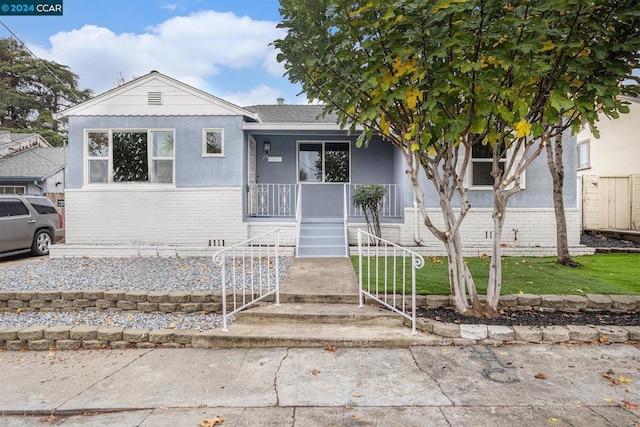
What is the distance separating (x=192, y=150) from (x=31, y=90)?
103 ft

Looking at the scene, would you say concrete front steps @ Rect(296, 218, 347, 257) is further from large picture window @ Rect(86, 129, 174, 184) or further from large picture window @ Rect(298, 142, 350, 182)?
large picture window @ Rect(86, 129, 174, 184)

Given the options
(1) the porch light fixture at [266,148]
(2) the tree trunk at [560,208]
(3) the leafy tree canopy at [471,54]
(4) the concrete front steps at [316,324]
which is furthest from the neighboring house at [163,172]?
(3) the leafy tree canopy at [471,54]

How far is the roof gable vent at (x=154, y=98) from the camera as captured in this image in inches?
356

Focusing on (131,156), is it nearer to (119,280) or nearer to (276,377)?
(119,280)

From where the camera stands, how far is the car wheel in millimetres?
9445

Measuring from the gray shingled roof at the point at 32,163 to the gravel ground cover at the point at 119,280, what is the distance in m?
11.2

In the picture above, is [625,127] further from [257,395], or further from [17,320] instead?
[17,320]

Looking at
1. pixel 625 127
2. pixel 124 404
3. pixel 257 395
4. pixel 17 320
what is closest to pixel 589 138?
pixel 625 127

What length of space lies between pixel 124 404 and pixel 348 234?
22.0ft

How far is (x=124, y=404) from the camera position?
9.59ft

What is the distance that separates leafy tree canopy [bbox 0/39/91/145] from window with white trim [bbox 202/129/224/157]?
2658 cm

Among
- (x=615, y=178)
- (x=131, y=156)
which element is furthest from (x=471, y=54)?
(x=615, y=178)

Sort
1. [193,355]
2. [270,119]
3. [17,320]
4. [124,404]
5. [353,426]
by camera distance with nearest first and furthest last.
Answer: [353,426], [124,404], [193,355], [17,320], [270,119]

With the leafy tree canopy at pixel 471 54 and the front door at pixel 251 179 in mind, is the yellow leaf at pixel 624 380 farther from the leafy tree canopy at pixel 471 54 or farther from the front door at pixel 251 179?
the front door at pixel 251 179
